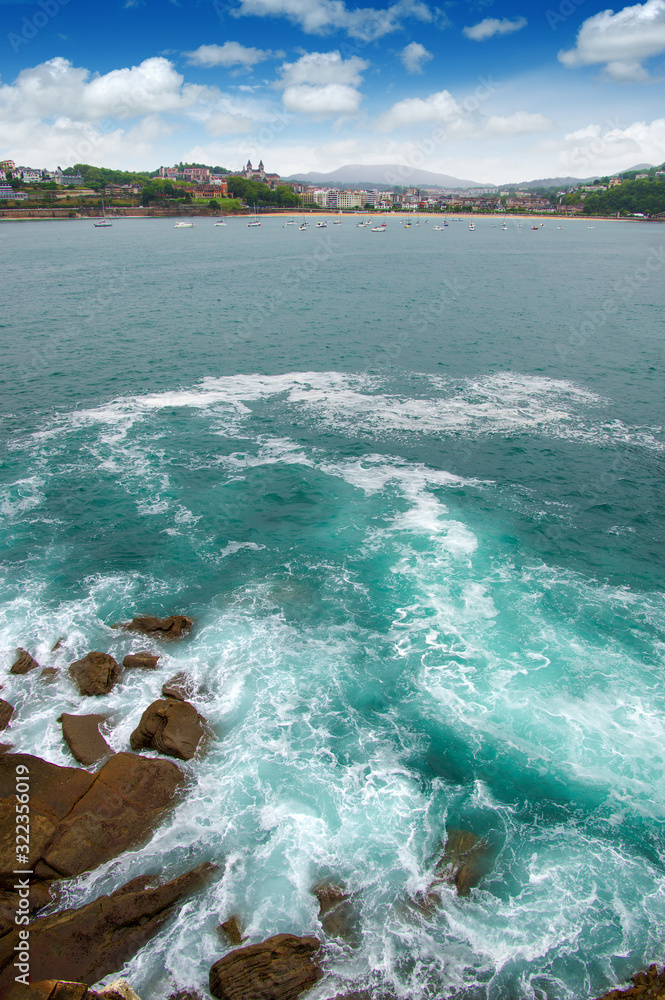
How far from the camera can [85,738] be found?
2295 centimetres

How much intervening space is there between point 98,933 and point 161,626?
13.9 m

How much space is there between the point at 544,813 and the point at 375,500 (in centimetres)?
2336

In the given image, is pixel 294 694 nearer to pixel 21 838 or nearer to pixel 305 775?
pixel 305 775

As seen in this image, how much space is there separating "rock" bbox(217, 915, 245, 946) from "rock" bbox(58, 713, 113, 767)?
8301 mm

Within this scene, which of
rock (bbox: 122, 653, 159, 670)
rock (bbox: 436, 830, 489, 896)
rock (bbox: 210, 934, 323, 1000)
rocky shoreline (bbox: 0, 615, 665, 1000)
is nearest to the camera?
rock (bbox: 210, 934, 323, 1000)

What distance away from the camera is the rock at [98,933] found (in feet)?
52.2

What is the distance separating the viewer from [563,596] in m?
31.5

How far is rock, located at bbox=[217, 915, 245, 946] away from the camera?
17.1 metres

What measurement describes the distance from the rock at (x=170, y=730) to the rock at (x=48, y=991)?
8231mm

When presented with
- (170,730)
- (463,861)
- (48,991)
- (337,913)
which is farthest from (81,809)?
(463,861)

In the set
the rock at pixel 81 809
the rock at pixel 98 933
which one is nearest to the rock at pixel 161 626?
the rock at pixel 81 809

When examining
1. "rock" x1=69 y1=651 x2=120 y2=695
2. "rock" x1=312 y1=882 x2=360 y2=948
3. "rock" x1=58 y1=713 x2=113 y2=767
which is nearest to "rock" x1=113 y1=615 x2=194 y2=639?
"rock" x1=69 y1=651 x2=120 y2=695

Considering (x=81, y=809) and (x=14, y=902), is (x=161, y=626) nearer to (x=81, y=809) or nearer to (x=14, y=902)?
(x=81, y=809)

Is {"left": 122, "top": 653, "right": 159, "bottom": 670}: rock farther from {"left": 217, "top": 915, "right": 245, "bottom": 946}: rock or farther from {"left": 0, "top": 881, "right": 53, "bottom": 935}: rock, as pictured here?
{"left": 217, "top": 915, "right": 245, "bottom": 946}: rock
